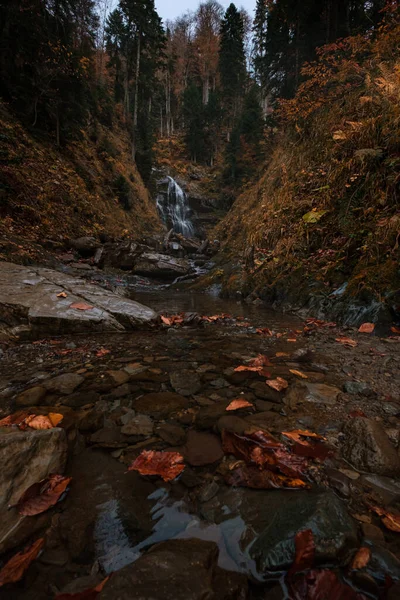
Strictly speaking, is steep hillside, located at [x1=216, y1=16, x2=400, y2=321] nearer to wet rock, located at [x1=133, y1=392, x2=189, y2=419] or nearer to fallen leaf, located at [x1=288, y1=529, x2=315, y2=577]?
wet rock, located at [x1=133, y1=392, x2=189, y2=419]

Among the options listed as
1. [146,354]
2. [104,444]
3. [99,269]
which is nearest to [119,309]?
[146,354]

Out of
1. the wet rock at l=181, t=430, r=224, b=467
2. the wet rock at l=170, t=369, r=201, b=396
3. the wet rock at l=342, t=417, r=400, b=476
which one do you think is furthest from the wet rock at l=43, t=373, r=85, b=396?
the wet rock at l=342, t=417, r=400, b=476

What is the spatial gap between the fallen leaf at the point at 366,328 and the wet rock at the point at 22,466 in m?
3.78

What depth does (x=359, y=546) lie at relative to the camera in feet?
3.36

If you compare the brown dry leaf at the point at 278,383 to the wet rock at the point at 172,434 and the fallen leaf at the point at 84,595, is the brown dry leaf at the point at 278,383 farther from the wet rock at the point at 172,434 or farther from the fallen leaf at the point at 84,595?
Result: the fallen leaf at the point at 84,595

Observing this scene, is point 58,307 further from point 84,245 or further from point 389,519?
point 84,245

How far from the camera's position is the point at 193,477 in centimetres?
146

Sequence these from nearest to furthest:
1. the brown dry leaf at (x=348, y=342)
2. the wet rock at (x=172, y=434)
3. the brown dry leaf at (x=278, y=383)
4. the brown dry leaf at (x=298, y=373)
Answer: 1. the wet rock at (x=172, y=434)
2. the brown dry leaf at (x=278, y=383)
3. the brown dry leaf at (x=298, y=373)
4. the brown dry leaf at (x=348, y=342)

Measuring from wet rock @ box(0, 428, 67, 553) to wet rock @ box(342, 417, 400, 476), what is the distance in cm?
157

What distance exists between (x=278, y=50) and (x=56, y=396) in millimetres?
19787

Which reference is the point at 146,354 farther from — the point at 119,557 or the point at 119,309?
the point at 119,557

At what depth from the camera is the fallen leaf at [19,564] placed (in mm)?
955

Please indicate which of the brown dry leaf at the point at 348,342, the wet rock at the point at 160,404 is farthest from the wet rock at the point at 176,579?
the brown dry leaf at the point at 348,342

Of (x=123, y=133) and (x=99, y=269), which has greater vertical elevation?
(x=123, y=133)
